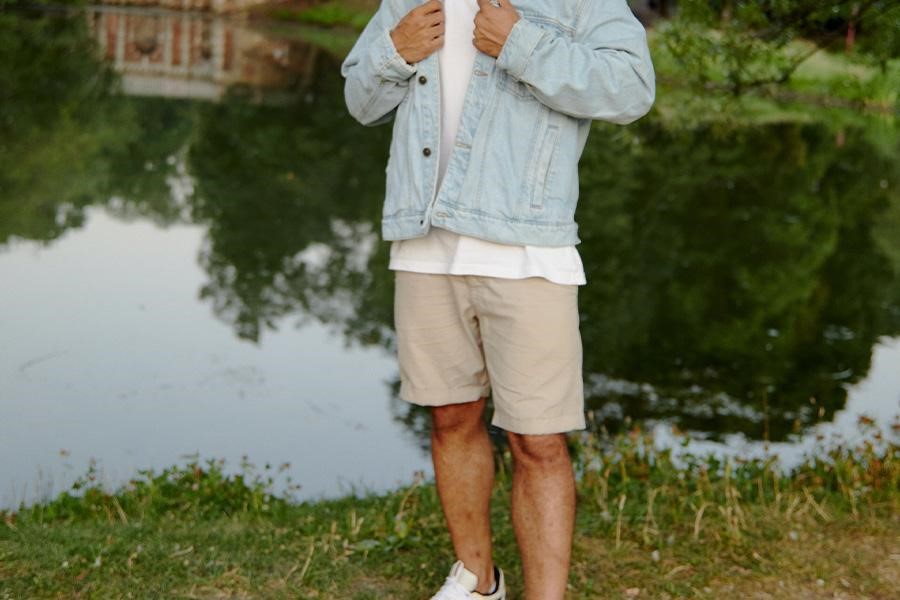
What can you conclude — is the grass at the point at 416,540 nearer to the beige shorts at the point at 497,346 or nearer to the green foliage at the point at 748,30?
the beige shorts at the point at 497,346

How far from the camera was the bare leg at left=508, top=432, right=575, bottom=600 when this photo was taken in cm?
320

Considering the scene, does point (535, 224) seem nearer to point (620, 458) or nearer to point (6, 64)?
point (620, 458)

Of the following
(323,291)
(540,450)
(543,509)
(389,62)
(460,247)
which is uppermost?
(389,62)

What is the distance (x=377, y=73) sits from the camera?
325cm

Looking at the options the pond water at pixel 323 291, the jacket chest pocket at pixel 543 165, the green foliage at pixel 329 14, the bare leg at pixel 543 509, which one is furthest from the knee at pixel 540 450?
the green foliage at pixel 329 14

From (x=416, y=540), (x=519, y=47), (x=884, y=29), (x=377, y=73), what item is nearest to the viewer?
(x=519, y=47)

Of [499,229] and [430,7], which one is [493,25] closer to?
[430,7]

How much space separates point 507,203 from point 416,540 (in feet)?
4.34

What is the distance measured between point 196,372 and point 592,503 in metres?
3.35

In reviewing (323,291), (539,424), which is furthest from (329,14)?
(539,424)

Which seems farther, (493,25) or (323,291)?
(323,291)

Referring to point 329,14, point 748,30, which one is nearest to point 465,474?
point 748,30

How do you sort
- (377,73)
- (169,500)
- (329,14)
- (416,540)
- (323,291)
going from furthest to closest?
1. (329,14)
2. (323,291)
3. (169,500)
4. (416,540)
5. (377,73)

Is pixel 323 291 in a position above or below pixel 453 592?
above
